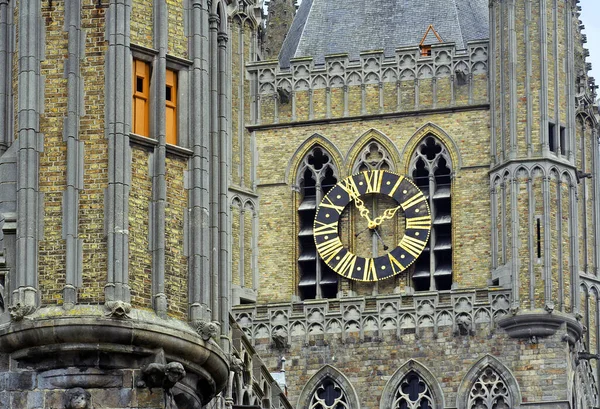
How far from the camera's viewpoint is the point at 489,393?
240 ft

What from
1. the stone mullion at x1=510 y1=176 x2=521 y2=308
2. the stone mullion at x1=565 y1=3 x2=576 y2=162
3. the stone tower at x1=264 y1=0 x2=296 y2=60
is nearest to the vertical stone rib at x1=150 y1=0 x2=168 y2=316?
the stone mullion at x1=510 y1=176 x2=521 y2=308

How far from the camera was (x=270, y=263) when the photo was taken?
7712 centimetres

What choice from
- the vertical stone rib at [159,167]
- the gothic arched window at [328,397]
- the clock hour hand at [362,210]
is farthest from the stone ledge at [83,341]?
the clock hour hand at [362,210]

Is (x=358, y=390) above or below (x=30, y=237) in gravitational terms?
above

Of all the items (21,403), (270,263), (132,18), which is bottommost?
(21,403)

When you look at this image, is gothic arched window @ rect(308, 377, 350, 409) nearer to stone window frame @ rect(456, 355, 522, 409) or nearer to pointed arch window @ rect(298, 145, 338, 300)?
pointed arch window @ rect(298, 145, 338, 300)

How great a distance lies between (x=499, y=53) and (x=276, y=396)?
2411 cm

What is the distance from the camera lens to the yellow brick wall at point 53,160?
114ft

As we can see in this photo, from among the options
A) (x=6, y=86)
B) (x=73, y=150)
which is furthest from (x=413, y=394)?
(x=73, y=150)

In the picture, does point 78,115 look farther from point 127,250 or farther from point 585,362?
point 585,362

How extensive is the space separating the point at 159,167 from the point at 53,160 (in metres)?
1.30

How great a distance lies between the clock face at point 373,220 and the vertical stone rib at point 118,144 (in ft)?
133

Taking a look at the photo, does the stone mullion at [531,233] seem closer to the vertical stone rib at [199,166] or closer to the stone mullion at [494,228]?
the stone mullion at [494,228]

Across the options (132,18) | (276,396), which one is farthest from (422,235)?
(132,18)
